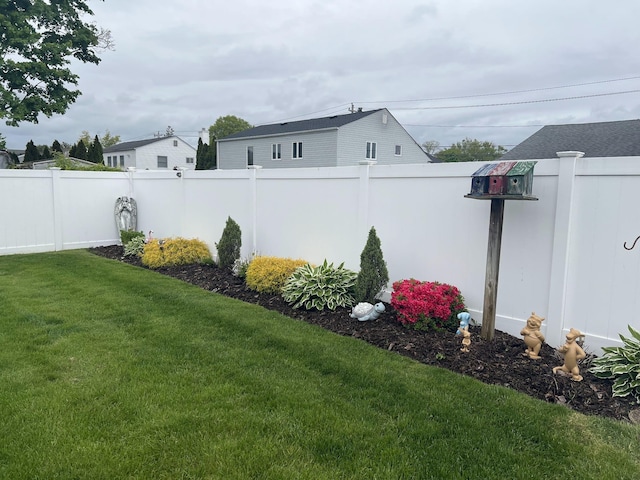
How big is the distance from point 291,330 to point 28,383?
237 centimetres

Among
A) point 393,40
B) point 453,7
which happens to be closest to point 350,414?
point 453,7

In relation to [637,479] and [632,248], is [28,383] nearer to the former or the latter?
[637,479]

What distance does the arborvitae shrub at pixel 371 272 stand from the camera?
5.24 meters

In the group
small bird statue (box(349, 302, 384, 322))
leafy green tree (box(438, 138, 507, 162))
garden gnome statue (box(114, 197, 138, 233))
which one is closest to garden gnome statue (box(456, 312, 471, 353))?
small bird statue (box(349, 302, 384, 322))

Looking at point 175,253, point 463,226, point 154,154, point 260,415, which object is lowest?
point 260,415

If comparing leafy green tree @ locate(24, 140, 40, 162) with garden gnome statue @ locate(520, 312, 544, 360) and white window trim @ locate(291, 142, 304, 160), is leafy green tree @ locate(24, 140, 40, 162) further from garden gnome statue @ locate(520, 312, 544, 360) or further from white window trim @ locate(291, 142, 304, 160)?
garden gnome statue @ locate(520, 312, 544, 360)

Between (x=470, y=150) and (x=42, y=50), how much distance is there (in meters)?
49.3

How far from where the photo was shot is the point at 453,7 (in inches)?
403

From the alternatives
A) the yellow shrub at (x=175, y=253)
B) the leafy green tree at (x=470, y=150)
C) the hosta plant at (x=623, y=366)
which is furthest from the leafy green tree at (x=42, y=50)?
the leafy green tree at (x=470, y=150)

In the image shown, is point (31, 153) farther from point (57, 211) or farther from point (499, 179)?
point (499, 179)

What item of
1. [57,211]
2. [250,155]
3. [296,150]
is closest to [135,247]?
[57,211]

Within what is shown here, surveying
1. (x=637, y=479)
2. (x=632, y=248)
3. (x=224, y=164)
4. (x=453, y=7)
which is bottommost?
(x=637, y=479)

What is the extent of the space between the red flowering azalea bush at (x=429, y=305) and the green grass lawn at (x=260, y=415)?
65 centimetres

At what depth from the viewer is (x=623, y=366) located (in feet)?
11.2
